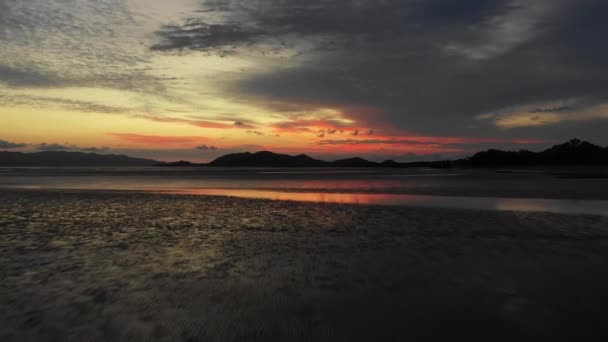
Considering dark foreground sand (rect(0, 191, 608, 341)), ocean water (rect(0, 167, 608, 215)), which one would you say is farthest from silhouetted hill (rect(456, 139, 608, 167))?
dark foreground sand (rect(0, 191, 608, 341))

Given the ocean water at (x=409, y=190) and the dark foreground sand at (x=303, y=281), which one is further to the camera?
the ocean water at (x=409, y=190)

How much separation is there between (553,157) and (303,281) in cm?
15250

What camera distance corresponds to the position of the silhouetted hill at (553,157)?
118m

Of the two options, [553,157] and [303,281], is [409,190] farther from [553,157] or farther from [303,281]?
[553,157]

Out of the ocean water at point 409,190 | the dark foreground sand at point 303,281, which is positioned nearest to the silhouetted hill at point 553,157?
the ocean water at point 409,190

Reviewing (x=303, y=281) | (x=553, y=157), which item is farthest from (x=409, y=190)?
(x=553, y=157)

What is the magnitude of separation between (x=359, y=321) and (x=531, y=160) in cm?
15870

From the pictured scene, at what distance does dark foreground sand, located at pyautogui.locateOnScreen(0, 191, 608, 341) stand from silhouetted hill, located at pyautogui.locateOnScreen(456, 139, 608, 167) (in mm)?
130615

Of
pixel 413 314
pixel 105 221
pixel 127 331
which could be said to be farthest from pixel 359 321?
pixel 105 221

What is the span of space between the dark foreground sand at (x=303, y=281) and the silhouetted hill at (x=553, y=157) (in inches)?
5142

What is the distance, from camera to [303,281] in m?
8.04

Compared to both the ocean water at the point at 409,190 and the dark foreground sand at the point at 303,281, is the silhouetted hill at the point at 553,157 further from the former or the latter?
the dark foreground sand at the point at 303,281

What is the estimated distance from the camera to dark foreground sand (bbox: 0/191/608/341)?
5.71 m

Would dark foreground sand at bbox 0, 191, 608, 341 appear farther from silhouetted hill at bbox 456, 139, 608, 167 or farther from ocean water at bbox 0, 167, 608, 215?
silhouetted hill at bbox 456, 139, 608, 167
